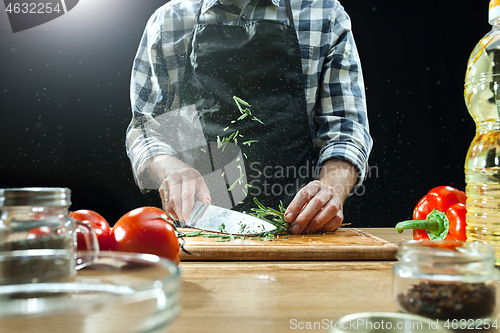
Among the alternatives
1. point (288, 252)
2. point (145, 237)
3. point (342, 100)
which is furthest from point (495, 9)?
→ point (342, 100)

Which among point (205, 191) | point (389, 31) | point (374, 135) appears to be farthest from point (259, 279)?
point (389, 31)

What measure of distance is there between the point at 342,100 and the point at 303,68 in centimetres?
24

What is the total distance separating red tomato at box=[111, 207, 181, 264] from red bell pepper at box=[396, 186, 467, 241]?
0.57 metres

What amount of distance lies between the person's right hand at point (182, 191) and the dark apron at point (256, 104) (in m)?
0.22

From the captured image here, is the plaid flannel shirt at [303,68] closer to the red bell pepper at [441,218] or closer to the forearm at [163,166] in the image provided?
the forearm at [163,166]

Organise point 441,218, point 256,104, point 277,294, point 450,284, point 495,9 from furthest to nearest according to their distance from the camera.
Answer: point 256,104 → point 441,218 → point 495,9 → point 277,294 → point 450,284

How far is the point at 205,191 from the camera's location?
1298 millimetres

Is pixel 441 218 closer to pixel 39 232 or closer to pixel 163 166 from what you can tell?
pixel 39 232

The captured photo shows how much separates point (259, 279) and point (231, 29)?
1267mm

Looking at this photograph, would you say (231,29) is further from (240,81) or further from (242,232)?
(242,232)

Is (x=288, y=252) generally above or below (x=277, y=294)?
below

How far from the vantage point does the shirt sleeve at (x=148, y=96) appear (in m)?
1.58

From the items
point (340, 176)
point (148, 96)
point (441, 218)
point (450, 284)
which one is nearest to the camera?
point (450, 284)

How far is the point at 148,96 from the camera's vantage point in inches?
68.3
